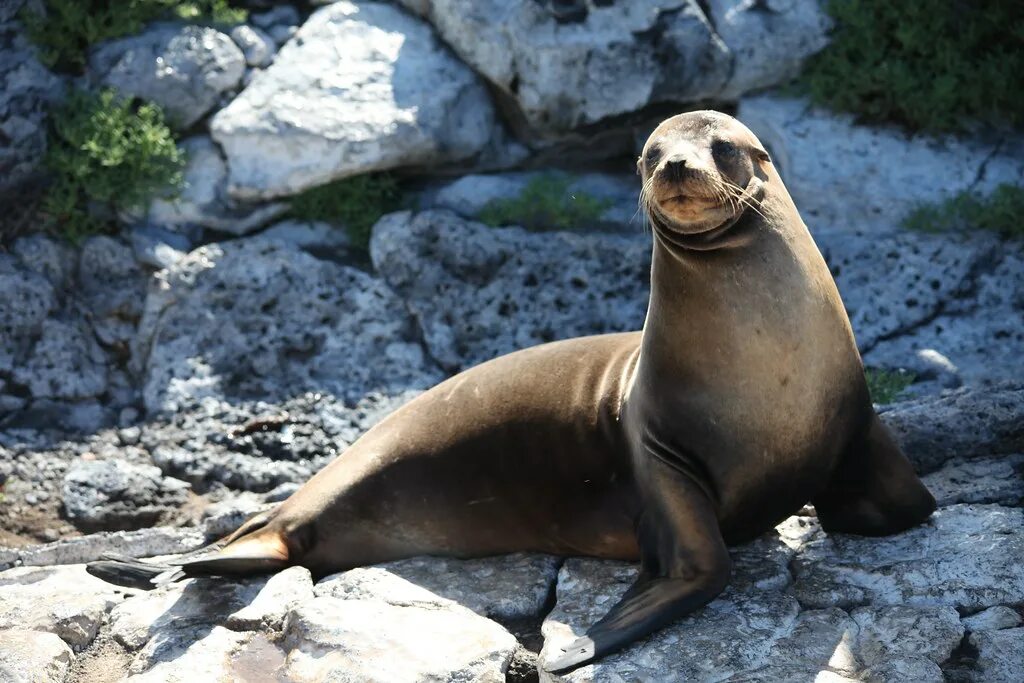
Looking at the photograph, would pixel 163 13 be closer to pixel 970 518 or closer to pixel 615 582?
pixel 615 582

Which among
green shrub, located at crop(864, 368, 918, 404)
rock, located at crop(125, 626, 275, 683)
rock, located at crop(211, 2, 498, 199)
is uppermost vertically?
rock, located at crop(211, 2, 498, 199)

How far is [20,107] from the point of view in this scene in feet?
25.7

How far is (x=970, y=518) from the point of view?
15.0ft

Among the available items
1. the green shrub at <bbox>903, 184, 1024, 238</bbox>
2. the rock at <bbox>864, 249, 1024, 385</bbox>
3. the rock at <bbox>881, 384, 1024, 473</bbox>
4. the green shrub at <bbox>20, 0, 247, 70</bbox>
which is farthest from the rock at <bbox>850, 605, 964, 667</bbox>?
the green shrub at <bbox>20, 0, 247, 70</bbox>

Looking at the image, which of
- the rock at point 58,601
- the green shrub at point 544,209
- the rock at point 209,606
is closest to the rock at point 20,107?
the green shrub at point 544,209

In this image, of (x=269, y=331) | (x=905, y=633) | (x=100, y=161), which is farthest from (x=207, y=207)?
(x=905, y=633)

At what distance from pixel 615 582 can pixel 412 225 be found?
359 centimetres

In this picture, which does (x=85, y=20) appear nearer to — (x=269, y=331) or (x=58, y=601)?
(x=269, y=331)

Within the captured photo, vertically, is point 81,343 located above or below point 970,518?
below

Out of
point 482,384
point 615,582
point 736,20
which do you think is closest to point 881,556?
point 615,582

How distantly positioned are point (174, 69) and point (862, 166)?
3993 millimetres

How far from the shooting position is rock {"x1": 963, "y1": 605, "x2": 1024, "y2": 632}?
13.1 feet

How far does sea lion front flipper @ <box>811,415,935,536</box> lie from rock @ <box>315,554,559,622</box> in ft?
3.41

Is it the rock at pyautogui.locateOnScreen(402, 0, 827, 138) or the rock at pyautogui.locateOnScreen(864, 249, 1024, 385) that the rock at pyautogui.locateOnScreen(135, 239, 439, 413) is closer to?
the rock at pyautogui.locateOnScreen(402, 0, 827, 138)
